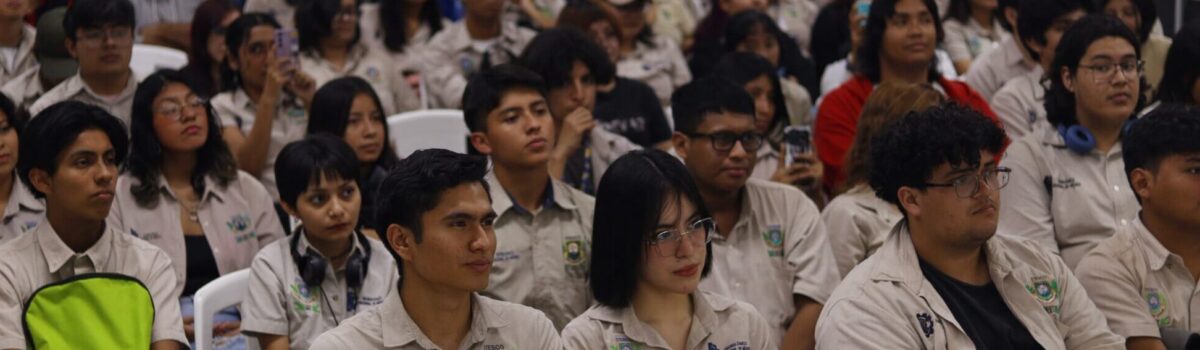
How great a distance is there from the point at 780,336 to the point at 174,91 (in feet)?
6.17

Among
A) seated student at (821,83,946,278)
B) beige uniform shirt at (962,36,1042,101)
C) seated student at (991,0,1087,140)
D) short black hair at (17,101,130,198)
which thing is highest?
short black hair at (17,101,130,198)

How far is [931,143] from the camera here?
3.20 metres

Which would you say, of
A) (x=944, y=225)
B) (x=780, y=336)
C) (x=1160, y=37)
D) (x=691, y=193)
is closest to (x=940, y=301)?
(x=944, y=225)

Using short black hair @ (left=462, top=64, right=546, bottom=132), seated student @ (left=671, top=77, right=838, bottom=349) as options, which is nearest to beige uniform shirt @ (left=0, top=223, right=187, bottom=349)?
short black hair @ (left=462, top=64, right=546, bottom=132)

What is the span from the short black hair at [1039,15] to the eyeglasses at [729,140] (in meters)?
1.65

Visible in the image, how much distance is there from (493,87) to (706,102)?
22.1 inches

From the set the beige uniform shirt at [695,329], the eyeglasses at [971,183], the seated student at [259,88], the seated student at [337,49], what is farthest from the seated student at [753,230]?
the seated student at [337,49]

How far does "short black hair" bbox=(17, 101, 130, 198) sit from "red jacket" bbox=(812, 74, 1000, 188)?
2.23 m

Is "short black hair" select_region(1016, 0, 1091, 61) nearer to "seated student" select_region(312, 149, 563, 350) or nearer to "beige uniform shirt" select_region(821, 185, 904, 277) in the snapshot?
"beige uniform shirt" select_region(821, 185, 904, 277)

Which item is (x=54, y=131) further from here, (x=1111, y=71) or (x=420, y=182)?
(x=1111, y=71)

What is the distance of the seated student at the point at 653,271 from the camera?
3.20 metres

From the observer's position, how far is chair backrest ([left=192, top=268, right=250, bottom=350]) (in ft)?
12.2

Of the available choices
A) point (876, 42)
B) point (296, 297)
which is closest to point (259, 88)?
point (296, 297)

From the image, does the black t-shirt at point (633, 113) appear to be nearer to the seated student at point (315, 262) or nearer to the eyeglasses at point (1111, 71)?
the seated student at point (315, 262)
